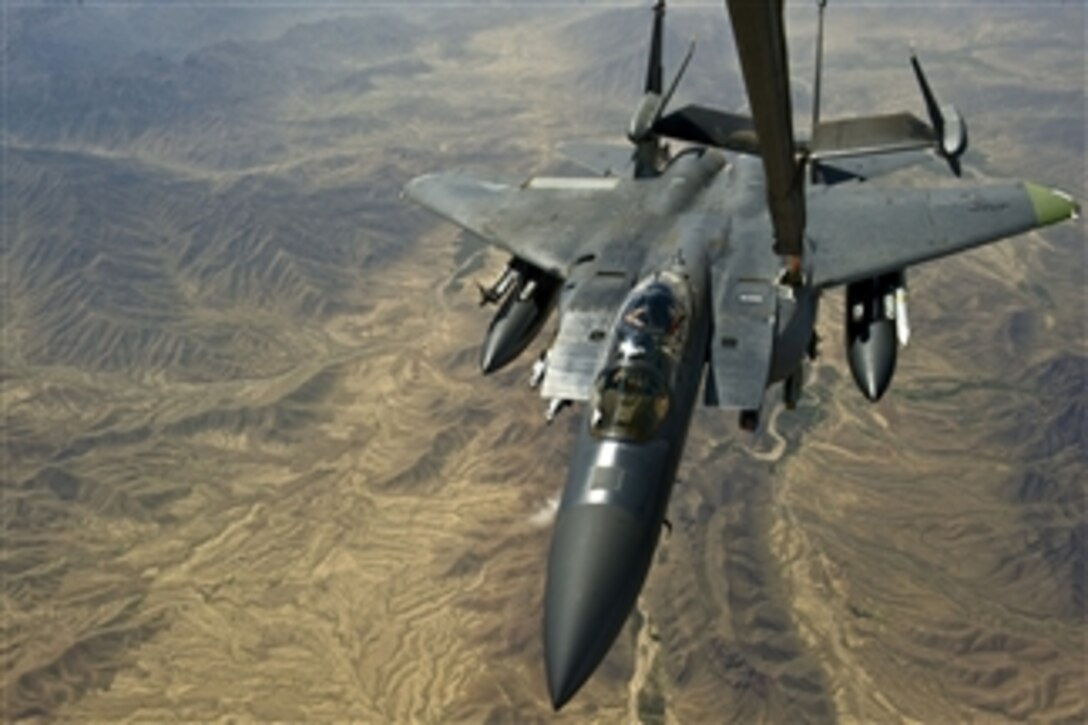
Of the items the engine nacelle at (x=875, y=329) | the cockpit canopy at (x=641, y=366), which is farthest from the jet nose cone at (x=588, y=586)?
the engine nacelle at (x=875, y=329)

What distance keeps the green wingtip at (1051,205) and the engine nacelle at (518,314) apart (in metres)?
12.7

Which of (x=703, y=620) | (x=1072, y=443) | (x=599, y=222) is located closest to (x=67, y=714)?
(x=703, y=620)

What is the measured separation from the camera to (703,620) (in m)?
87.1

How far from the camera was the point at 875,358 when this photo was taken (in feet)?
64.0

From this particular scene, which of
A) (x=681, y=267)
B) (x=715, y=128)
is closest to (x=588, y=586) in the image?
(x=681, y=267)

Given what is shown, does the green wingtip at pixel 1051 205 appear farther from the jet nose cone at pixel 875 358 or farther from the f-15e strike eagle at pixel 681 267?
the jet nose cone at pixel 875 358

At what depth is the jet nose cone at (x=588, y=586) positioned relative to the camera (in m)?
12.5

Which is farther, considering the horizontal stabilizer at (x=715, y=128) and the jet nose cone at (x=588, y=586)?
the horizontal stabilizer at (x=715, y=128)

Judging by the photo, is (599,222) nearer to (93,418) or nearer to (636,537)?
(636,537)

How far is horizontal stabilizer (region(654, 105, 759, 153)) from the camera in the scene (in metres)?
15.7

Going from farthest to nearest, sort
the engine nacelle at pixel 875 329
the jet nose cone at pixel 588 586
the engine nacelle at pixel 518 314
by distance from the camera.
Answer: the engine nacelle at pixel 518 314 → the engine nacelle at pixel 875 329 → the jet nose cone at pixel 588 586

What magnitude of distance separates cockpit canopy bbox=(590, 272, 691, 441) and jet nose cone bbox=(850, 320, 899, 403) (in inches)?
218

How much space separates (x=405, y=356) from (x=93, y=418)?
53.7 m

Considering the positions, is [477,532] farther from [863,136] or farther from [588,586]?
[588,586]
